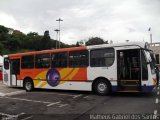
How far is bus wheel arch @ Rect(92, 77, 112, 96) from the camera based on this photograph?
15620mm

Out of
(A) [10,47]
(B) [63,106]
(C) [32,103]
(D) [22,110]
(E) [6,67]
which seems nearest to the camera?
(D) [22,110]

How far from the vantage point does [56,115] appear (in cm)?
1030

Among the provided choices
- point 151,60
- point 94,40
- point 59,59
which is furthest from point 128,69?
point 94,40

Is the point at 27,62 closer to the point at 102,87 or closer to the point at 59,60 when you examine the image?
the point at 59,60

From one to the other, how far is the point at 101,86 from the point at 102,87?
93 mm

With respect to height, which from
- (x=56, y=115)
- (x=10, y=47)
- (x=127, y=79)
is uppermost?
(x=10, y=47)

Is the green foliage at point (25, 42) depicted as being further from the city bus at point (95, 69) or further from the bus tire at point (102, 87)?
the bus tire at point (102, 87)

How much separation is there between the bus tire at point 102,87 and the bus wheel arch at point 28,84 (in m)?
5.42

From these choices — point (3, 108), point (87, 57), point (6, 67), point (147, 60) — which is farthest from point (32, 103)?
point (6, 67)

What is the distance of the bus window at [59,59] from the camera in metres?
17.6

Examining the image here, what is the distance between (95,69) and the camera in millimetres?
16141

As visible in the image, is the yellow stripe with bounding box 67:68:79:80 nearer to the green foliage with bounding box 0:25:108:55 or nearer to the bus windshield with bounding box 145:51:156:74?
the bus windshield with bounding box 145:51:156:74

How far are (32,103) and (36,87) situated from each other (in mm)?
6090

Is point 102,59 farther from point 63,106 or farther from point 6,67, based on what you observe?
point 6,67
